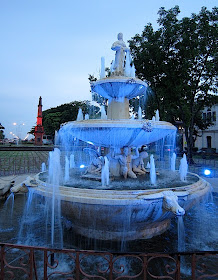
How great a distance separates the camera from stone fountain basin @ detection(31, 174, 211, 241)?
472 cm

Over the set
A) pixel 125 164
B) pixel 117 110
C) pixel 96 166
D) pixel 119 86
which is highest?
pixel 119 86

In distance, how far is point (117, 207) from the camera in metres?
4.70

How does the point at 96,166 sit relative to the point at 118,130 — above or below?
below

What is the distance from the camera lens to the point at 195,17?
1894cm

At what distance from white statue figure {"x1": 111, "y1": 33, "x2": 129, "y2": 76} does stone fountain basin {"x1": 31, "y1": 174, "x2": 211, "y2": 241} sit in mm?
4441

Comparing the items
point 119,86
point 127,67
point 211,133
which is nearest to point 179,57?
point 127,67

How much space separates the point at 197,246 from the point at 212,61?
57.4 feet

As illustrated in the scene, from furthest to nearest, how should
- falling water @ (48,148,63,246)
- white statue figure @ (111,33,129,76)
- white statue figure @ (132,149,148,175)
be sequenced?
1. white statue figure @ (111,33,129,76)
2. white statue figure @ (132,149,148,175)
3. falling water @ (48,148,63,246)

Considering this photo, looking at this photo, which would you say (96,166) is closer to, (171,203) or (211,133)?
(171,203)

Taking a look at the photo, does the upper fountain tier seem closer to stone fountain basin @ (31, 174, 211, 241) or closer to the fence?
stone fountain basin @ (31, 174, 211, 241)

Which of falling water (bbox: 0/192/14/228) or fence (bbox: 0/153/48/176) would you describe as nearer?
falling water (bbox: 0/192/14/228)

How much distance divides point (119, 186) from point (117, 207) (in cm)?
93

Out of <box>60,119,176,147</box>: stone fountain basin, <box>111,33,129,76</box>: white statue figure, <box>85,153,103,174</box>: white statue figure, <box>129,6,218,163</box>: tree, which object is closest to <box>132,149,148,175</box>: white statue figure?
<box>60,119,176,147</box>: stone fountain basin

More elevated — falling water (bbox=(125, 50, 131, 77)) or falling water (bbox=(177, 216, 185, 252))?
falling water (bbox=(125, 50, 131, 77))
